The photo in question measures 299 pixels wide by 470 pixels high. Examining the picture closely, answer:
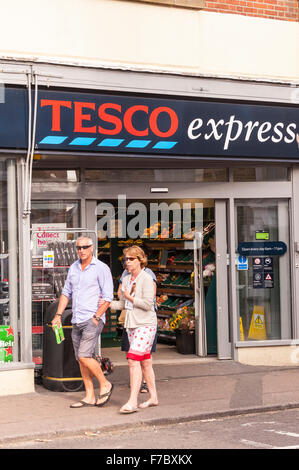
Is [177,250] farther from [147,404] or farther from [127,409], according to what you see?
[127,409]

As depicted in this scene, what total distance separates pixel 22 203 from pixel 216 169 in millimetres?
3386

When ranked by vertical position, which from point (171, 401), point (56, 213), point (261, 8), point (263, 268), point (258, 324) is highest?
point (261, 8)

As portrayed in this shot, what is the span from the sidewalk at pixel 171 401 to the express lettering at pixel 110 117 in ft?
11.5

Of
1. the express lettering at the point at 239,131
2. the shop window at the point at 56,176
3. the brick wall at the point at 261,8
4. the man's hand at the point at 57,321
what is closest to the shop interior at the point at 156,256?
the shop window at the point at 56,176

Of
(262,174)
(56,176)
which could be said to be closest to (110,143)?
(56,176)

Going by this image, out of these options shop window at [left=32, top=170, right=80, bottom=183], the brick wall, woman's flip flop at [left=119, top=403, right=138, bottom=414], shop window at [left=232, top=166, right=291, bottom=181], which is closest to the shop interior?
shop window at [left=32, top=170, right=80, bottom=183]

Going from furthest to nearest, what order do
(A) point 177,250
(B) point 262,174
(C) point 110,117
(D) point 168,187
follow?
(A) point 177,250 → (B) point 262,174 → (D) point 168,187 → (C) point 110,117

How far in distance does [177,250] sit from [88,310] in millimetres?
5656

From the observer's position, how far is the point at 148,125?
1087 centimetres

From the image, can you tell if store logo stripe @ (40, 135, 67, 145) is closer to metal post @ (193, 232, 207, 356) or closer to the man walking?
the man walking

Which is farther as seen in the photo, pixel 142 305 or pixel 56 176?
pixel 56 176

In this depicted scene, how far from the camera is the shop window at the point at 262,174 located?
39.5 ft

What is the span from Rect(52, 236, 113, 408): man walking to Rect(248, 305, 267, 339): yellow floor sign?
387 cm
